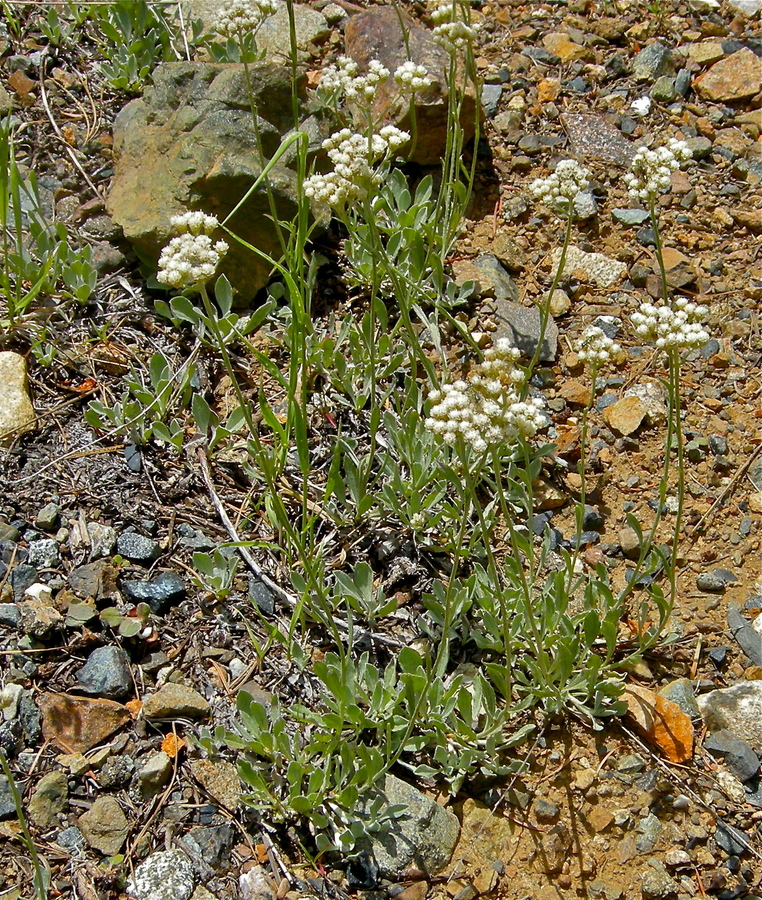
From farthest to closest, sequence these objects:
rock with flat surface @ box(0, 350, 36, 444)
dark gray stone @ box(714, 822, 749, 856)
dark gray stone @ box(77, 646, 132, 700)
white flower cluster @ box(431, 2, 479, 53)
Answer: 1. rock with flat surface @ box(0, 350, 36, 444)
2. white flower cluster @ box(431, 2, 479, 53)
3. dark gray stone @ box(77, 646, 132, 700)
4. dark gray stone @ box(714, 822, 749, 856)

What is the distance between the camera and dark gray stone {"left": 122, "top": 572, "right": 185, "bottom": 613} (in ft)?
10.7

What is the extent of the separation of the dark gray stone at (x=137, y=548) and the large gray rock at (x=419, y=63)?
2505 mm

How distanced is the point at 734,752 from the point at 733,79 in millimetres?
3834

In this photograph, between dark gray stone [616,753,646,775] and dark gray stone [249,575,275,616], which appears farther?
dark gray stone [249,575,275,616]

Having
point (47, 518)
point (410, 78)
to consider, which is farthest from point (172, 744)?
point (410, 78)

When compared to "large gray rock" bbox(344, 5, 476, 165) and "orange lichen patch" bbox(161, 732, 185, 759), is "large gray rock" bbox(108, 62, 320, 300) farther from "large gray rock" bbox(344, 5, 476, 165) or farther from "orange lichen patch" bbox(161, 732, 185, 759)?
"orange lichen patch" bbox(161, 732, 185, 759)

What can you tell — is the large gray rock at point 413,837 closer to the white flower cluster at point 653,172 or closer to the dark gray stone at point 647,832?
the dark gray stone at point 647,832

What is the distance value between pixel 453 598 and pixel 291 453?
3.27 ft

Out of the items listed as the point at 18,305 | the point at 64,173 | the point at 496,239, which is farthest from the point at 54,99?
the point at 496,239

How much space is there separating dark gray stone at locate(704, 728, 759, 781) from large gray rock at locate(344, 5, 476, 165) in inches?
121

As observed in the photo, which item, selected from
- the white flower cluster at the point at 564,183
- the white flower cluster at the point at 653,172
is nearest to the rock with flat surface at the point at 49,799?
the white flower cluster at the point at 564,183

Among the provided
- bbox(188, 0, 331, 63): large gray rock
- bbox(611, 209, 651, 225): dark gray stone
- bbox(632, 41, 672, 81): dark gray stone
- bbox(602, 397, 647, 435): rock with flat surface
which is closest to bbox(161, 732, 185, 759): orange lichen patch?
bbox(602, 397, 647, 435): rock with flat surface

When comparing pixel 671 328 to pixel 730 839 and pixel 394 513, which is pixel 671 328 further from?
pixel 730 839

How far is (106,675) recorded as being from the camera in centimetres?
304
